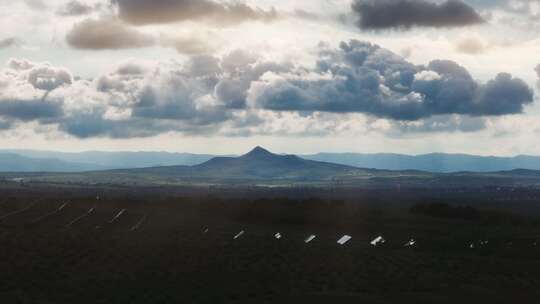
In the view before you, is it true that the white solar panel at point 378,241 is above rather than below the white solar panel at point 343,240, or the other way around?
below

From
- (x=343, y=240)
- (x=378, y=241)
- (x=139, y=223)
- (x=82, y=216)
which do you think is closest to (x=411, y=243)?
(x=378, y=241)

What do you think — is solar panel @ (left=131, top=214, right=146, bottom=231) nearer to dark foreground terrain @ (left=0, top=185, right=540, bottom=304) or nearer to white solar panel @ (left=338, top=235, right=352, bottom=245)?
dark foreground terrain @ (left=0, top=185, right=540, bottom=304)

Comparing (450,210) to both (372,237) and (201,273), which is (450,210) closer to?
(372,237)

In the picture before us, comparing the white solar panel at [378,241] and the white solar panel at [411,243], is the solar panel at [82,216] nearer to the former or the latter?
the white solar panel at [378,241]

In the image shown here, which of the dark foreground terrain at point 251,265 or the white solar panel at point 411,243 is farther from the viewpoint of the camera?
the white solar panel at point 411,243

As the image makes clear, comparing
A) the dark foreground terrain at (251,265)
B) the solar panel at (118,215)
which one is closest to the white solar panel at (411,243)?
the dark foreground terrain at (251,265)

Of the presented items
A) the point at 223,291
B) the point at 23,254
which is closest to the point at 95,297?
the point at 223,291

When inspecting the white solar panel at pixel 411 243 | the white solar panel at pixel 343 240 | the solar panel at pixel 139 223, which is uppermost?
the solar panel at pixel 139 223

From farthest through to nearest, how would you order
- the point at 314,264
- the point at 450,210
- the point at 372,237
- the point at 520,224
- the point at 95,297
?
the point at 450,210 → the point at 520,224 → the point at 372,237 → the point at 314,264 → the point at 95,297

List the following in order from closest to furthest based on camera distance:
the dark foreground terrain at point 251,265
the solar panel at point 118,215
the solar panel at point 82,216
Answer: the dark foreground terrain at point 251,265 < the solar panel at point 82,216 < the solar panel at point 118,215

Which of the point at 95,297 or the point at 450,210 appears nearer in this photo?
the point at 95,297

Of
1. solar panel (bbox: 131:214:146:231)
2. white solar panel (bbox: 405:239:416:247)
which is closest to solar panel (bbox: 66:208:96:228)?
solar panel (bbox: 131:214:146:231)
